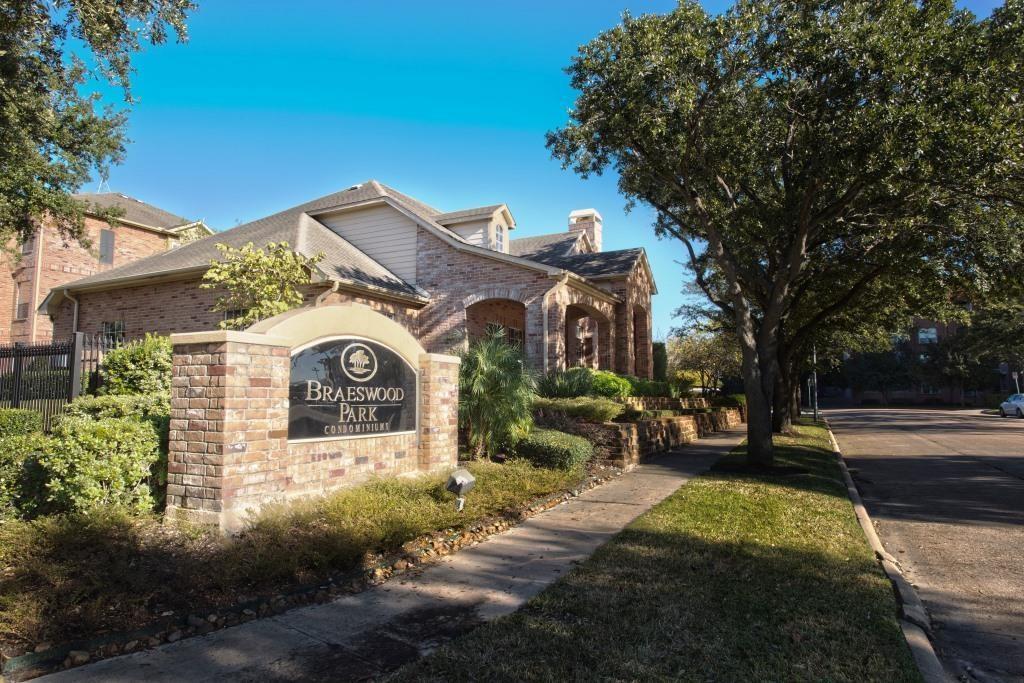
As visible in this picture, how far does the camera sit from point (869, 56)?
33.1 ft

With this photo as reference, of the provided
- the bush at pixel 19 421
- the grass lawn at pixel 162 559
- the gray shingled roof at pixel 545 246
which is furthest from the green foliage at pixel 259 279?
the gray shingled roof at pixel 545 246

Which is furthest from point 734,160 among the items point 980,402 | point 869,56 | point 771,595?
point 980,402

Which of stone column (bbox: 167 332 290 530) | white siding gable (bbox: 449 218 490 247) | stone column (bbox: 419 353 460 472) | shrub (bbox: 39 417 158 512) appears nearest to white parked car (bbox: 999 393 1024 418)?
white siding gable (bbox: 449 218 490 247)

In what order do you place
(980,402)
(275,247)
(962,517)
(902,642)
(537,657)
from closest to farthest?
(537,657) → (902,642) → (962,517) → (275,247) → (980,402)

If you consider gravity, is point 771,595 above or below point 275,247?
below

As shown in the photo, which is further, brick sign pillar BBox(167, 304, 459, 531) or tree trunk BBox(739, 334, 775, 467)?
tree trunk BBox(739, 334, 775, 467)

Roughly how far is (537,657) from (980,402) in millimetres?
72502

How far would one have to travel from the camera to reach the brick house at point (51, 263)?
27828mm

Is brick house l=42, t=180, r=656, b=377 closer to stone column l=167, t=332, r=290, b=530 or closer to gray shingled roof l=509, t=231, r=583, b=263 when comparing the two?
gray shingled roof l=509, t=231, r=583, b=263

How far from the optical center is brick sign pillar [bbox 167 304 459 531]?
575 centimetres

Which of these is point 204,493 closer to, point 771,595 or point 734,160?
point 771,595

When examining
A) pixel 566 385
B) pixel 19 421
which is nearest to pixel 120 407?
pixel 19 421

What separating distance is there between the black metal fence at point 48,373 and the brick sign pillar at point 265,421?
21.5 ft

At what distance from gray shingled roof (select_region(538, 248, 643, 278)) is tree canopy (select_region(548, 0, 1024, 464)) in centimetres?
633
